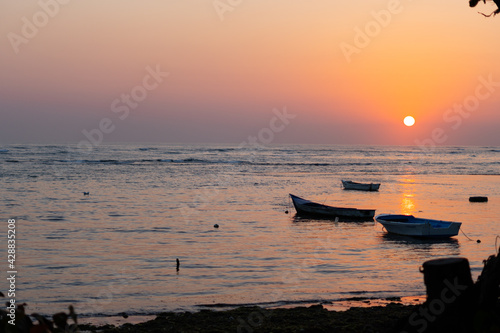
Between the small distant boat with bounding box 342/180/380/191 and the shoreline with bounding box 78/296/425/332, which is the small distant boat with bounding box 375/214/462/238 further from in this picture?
the small distant boat with bounding box 342/180/380/191

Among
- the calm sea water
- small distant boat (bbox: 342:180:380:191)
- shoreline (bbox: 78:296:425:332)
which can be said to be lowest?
shoreline (bbox: 78:296:425:332)

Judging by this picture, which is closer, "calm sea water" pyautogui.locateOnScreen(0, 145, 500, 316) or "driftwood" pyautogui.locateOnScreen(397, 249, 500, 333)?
"driftwood" pyautogui.locateOnScreen(397, 249, 500, 333)

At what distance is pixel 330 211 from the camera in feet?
106

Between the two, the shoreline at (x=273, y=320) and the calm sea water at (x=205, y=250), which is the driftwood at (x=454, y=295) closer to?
the shoreline at (x=273, y=320)

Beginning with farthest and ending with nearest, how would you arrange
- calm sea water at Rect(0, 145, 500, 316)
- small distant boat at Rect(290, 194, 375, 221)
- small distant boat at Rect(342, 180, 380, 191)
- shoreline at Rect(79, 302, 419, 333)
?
small distant boat at Rect(342, 180, 380, 191) < small distant boat at Rect(290, 194, 375, 221) < calm sea water at Rect(0, 145, 500, 316) < shoreline at Rect(79, 302, 419, 333)

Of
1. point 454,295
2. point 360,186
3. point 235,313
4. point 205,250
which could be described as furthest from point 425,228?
point 360,186

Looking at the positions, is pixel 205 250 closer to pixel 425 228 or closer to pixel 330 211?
pixel 425 228

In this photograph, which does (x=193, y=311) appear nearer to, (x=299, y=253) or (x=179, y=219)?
(x=299, y=253)

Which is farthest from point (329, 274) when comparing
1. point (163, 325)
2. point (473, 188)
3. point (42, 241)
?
point (473, 188)

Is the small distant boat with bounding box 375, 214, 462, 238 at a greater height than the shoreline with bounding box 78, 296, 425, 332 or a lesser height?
greater

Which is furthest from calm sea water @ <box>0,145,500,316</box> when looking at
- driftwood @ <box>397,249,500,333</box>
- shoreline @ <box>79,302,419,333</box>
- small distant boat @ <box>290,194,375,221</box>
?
driftwood @ <box>397,249,500,333</box>

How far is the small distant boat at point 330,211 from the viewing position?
31156 mm

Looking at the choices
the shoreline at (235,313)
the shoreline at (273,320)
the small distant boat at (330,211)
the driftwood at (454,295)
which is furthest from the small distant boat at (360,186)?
the driftwood at (454,295)

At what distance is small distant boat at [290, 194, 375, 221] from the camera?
102ft
